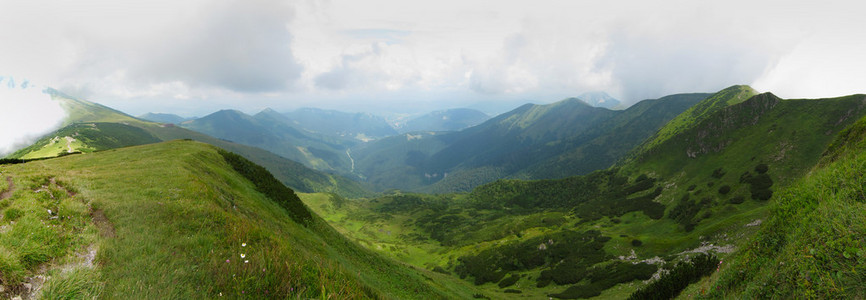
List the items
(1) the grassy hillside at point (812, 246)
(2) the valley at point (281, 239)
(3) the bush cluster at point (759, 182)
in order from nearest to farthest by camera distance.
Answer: (1) the grassy hillside at point (812, 246) → (2) the valley at point (281, 239) → (3) the bush cluster at point (759, 182)

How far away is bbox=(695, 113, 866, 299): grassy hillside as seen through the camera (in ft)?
23.0

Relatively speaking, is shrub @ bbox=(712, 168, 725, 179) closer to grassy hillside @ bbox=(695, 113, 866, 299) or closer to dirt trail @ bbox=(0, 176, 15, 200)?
grassy hillside @ bbox=(695, 113, 866, 299)

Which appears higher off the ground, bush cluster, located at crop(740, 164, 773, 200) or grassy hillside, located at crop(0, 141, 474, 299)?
grassy hillside, located at crop(0, 141, 474, 299)

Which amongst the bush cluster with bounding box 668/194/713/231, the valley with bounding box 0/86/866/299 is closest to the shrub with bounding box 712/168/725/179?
the valley with bounding box 0/86/866/299

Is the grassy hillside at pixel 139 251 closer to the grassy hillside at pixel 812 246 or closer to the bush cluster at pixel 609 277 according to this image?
the grassy hillside at pixel 812 246

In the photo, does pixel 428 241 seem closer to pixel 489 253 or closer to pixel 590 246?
pixel 489 253

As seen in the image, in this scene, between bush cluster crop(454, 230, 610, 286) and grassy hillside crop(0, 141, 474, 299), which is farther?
bush cluster crop(454, 230, 610, 286)

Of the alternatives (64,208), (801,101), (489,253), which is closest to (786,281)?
(64,208)

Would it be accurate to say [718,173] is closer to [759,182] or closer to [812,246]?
[759,182]

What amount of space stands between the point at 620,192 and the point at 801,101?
8719 centimetres

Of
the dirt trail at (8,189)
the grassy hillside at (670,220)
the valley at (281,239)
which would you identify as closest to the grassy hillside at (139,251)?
the valley at (281,239)

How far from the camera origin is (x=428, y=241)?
602ft

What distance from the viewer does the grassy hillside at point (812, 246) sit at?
7.02 metres

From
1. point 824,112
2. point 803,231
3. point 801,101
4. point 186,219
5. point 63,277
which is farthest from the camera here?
point 801,101
